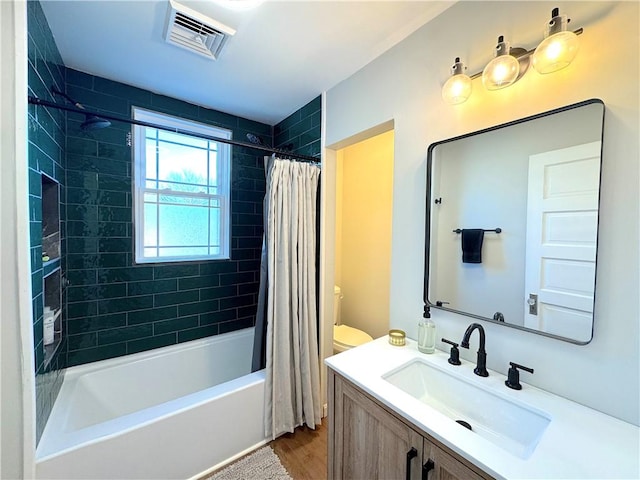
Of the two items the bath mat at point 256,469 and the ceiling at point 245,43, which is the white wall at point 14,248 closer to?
the ceiling at point 245,43

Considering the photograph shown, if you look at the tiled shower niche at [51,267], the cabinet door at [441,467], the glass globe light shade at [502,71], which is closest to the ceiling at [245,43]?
the glass globe light shade at [502,71]

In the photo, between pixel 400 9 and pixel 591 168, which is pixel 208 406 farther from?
pixel 400 9

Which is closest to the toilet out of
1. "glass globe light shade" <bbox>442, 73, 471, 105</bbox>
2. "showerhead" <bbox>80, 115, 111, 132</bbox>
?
"glass globe light shade" <bbox>442, 73, 471, 105</bbox>

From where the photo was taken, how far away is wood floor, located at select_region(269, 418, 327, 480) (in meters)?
1.54

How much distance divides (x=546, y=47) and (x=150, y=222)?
2.53 meters

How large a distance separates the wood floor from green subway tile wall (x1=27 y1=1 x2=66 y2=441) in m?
1.26

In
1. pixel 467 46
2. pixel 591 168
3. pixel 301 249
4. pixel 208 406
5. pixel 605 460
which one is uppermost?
pixel 467 46

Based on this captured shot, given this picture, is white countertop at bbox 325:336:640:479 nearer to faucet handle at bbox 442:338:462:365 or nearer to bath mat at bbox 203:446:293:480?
faucet handle at bbox 442:338:462:365

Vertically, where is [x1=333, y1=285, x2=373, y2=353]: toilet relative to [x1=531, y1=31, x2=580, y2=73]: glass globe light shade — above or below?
below

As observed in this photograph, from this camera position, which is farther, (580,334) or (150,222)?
(150,222)

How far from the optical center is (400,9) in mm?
1255

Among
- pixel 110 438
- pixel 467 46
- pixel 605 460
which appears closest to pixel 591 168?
pixel 467 46

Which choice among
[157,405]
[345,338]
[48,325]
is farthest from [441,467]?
[48,325]

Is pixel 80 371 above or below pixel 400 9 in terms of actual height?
below
